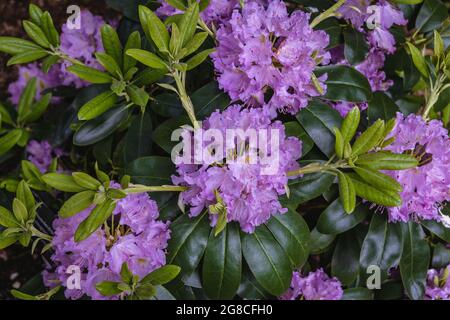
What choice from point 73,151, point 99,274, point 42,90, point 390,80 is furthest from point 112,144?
point 390,80

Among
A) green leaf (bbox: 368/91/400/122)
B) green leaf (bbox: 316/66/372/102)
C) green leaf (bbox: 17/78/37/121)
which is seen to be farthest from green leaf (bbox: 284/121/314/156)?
green leaf (bbox: 17/78/37/121)

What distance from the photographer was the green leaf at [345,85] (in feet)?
4.61

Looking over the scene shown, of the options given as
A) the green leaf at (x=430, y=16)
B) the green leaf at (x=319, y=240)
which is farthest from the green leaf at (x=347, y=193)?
the green leaf at (x=430, y=16)

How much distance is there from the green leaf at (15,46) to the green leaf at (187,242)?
58 centimetres

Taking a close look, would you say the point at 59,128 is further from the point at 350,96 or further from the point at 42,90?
the point at 350,96

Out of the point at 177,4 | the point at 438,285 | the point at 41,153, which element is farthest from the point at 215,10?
the point at 438,285

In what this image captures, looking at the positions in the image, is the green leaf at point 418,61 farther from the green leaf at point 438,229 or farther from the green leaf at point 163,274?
the green leaf at point 163,274

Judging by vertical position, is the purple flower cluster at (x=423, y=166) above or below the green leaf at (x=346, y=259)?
above

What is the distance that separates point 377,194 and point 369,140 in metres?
0.12

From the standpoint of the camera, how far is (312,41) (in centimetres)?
132

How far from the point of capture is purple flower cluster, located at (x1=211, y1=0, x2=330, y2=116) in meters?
1.23

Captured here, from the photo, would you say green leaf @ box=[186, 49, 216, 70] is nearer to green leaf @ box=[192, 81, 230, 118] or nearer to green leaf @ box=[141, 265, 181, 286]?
green leaf @ box=[192, 81, 230, 118]
